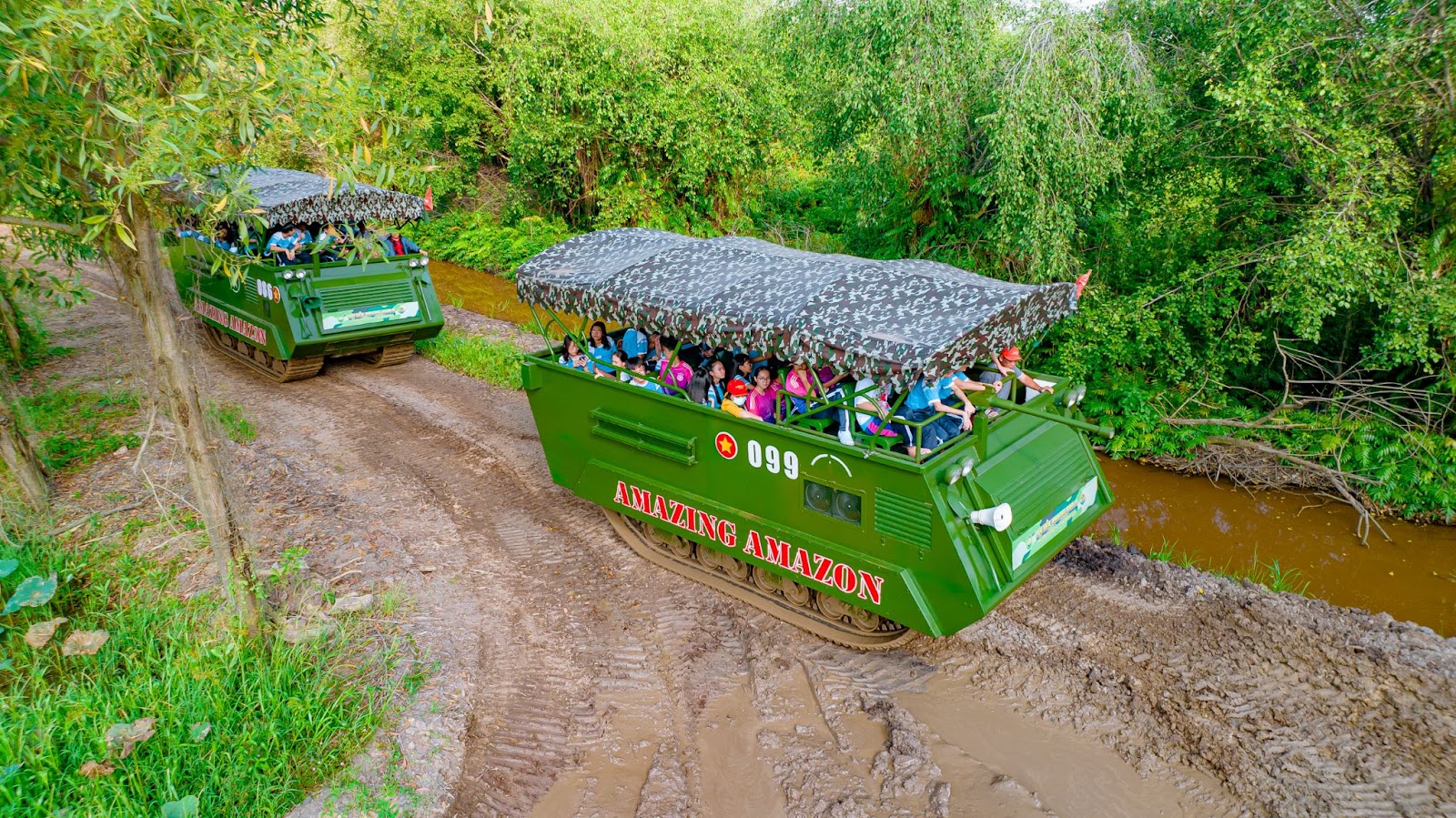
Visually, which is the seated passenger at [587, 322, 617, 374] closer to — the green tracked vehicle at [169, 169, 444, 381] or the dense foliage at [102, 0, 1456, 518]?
the dense foliage at [102, 0, 1456, 518]

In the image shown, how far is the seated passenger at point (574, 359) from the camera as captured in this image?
800cm

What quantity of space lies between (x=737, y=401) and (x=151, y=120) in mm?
4143

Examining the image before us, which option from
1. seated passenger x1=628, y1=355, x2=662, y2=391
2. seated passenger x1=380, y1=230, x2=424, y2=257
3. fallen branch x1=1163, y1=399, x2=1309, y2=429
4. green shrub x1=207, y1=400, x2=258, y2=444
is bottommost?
fallen branch x1=1163, y1=399, x2=1309, y2=429

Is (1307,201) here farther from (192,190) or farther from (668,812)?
(192,190)

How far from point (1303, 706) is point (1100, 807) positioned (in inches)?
76.1

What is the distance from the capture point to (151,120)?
178 inches

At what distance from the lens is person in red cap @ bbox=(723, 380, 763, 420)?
6801 millimetres

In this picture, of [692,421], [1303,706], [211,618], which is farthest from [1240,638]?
[211,618]

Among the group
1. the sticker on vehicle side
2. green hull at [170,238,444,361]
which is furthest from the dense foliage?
the sticker on vehicle side

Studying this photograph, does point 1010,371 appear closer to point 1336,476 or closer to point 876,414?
point 876,414

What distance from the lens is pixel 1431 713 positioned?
5.96 metres

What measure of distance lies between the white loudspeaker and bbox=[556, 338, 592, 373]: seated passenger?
3.79 m

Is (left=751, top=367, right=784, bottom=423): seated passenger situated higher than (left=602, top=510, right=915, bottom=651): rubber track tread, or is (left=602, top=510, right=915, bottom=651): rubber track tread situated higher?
(left=751, top=367, right=784, bottom=423): seated passenger

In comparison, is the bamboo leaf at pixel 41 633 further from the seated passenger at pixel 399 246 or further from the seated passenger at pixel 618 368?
the seated passenger at pixel 399 246
